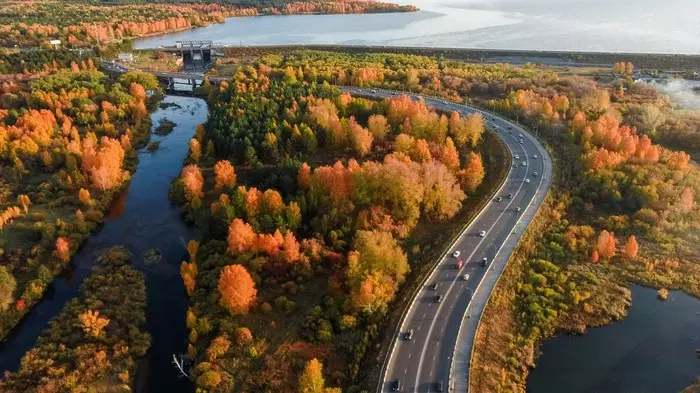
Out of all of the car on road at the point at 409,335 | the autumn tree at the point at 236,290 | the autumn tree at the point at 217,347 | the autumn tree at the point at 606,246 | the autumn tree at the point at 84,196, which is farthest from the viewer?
the autumn tree at the point at 84,196

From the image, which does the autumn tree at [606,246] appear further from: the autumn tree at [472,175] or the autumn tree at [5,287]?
the autumn tree at [5,287]

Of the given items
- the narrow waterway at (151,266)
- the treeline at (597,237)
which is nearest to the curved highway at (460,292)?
the treeline at (597,237)

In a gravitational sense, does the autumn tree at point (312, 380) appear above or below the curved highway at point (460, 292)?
below

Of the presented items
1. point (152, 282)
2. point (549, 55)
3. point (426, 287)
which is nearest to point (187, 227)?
point (152, 282)

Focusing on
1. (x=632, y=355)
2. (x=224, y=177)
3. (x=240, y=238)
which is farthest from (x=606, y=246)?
(x=224, y=177)

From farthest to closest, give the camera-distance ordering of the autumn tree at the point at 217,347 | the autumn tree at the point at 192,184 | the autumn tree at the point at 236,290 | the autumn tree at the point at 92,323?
the autumn tree at the point at 192,184
the autumn tree at the point at 236,290
the autumn tree at the point at 92,323
the autumn tree at the point at 217,347

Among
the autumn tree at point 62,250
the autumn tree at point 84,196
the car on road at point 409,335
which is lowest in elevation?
the autumn tree at point 62,250

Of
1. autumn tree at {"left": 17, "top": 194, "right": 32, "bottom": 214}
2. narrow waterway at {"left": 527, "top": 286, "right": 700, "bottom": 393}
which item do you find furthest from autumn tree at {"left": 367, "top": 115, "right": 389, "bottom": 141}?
autumn tree at {"left": 17, "top": 194, "right": 32, "bottom": 214}

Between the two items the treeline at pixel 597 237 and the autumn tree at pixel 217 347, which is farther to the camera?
the treeline at pixel 597 237
